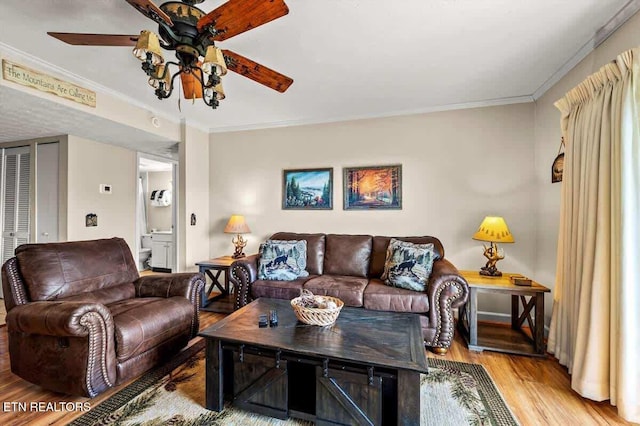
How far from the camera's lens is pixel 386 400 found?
168 cm

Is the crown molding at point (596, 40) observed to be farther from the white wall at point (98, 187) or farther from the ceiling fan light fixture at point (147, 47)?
the white wall at point (98, 187)

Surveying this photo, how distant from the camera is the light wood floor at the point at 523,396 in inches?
67.0

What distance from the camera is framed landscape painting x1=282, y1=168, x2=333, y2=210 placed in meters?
3.83

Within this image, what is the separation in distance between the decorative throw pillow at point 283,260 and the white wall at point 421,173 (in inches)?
25.3

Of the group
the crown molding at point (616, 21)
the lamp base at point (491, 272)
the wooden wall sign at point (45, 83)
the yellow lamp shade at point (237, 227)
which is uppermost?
the crown molding at point (616, 21)

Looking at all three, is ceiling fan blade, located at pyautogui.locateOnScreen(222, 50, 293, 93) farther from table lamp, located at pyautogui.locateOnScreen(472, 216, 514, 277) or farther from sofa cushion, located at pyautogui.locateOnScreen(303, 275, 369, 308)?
table lamp, located at pyautogui.locateOnScreen(472, 216, 514, 277)

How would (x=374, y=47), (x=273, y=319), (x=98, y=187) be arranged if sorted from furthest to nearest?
(x=98, y=187), (x=374, y=47), (x=273, y=319)

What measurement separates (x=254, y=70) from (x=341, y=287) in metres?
1.99

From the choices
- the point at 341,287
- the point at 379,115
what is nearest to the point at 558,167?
the point at 379,115

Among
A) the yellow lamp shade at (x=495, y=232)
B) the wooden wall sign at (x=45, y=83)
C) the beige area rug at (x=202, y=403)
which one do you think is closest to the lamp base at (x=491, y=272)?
the yellow lamp shade at (x=495, y=232)

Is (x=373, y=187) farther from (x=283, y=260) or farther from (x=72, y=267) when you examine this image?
(x=72, y=267)

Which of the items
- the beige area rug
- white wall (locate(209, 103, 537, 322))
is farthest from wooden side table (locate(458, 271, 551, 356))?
the beige area rug

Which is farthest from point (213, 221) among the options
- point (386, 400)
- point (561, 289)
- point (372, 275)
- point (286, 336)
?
point (561, 289)

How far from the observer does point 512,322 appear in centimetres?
307
